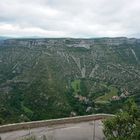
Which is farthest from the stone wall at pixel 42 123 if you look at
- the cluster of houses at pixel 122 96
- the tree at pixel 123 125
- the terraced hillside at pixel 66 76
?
the cluster of houses at pixel 122 96

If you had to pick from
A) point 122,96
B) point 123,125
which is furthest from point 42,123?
point 122,96

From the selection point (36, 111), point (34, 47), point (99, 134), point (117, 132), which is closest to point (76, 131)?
point (99, 134)

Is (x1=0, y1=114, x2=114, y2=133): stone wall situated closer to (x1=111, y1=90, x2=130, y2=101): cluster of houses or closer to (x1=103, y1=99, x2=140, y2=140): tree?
(x1=103, y1=99, x2=140, y2=140): tree

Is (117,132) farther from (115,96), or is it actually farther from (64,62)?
(64,62)

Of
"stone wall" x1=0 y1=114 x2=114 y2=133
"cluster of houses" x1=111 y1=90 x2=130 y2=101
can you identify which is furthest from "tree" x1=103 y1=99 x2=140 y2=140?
"cluster of houses" x1=111 y1=90 x2=130 y2=101

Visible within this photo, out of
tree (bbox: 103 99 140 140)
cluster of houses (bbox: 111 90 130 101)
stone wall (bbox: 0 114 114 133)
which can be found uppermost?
tree (bbox: 103 99 140 140)

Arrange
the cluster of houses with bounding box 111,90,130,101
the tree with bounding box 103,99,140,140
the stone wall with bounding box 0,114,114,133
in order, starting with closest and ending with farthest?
the tree with bounding box 103,99,140,140 → the stone wall with bounding box 0,114,114,133 → the cluster of houses with bounding box 111,90,130,101

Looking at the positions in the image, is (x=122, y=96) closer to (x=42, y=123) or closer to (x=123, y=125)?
(x=42, y=123)

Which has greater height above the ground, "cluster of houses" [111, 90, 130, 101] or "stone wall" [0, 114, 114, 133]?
"stone wall" [0, 114, 114, 133]
